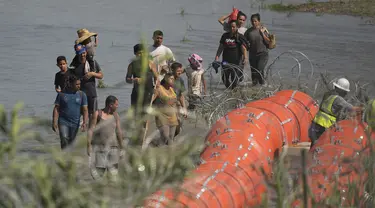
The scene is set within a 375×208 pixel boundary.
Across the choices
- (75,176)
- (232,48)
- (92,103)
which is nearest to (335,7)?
(232,48)

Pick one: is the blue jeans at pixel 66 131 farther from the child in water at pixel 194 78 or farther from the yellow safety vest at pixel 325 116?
the child in water at pixel 194 78

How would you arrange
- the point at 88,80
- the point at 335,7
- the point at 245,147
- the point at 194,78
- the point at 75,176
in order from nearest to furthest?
1. the point at 75,176
2. the point at 245,147
3. the point at 88,80
4. the point at 194,78
5. the point at 335,7

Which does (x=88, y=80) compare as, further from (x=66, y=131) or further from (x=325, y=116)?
(x=325, y=116)

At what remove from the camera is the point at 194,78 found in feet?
51.0

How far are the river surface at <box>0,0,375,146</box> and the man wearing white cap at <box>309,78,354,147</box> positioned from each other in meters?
5.68

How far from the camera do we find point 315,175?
991 cm

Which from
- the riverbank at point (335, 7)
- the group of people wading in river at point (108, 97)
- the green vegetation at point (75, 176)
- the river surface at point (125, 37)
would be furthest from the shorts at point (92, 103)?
the riverbank at point (335, 7)

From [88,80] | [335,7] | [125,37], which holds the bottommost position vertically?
[335,7]

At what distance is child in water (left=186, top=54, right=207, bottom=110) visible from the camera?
1549 cm

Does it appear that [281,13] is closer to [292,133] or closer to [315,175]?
[292,133]

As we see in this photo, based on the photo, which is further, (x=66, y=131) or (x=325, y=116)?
(x=325, y=116)

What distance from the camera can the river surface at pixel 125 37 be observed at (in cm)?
2170

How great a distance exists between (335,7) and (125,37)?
14050 millimetres

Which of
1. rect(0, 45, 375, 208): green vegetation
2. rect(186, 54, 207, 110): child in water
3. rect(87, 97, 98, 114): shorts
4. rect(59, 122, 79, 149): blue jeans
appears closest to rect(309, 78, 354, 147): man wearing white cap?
rect(87, 97, 98, 114): shorts
